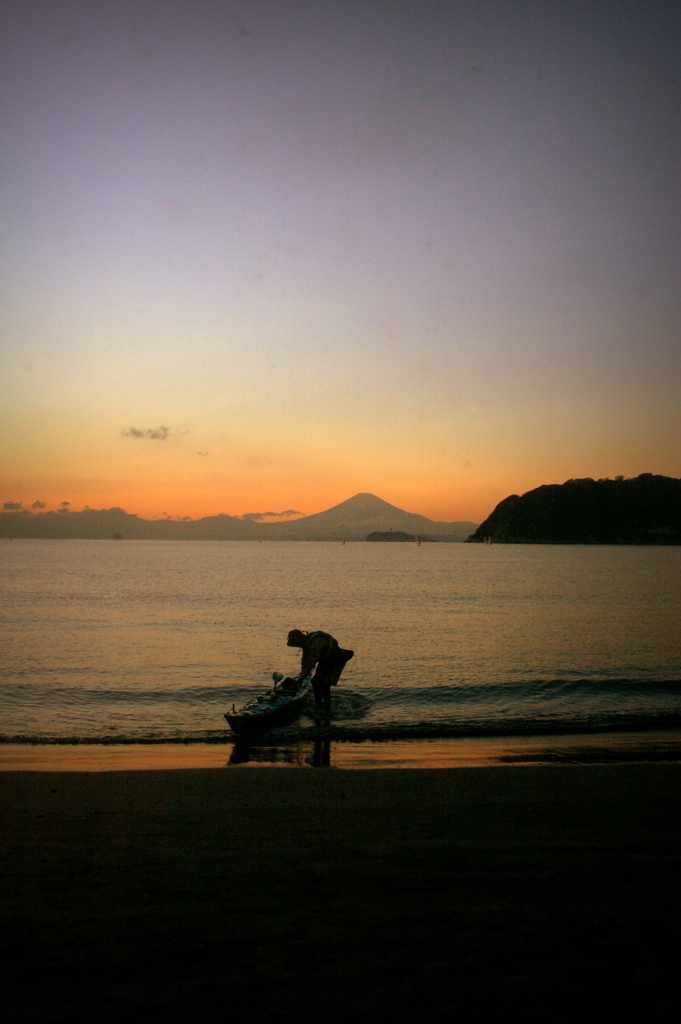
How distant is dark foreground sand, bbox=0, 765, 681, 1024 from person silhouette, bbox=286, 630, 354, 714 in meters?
6.79

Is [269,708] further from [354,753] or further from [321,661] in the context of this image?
[354,753]

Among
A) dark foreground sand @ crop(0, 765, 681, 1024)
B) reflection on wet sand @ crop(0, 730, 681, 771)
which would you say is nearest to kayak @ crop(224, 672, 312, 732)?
reflection on wet sand @ crop(0, 730, 681, 771)

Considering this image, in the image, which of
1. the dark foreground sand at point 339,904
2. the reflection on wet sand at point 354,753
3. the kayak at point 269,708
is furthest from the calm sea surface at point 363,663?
the dark foreground sand at point 339,904

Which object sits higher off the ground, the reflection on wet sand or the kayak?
the kayak

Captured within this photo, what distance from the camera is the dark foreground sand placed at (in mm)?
4172

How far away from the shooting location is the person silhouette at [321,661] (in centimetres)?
1574

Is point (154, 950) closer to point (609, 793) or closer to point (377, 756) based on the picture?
point (609, 793)

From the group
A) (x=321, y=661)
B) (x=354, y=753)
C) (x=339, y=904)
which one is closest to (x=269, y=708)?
(x=321, y=661)

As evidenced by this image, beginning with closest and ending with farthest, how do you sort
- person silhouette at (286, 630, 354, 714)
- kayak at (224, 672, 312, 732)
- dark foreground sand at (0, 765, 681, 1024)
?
dark foreground sand at (0, 765, 681, 1024), kayak at (224, 672, 312, 732), person silhouette at (286, 630, 354, 714)

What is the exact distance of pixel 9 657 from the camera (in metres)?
24.7

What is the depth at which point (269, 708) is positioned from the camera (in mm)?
14055

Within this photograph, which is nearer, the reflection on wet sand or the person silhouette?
the reflection on wet sand

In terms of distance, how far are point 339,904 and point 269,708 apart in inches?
348

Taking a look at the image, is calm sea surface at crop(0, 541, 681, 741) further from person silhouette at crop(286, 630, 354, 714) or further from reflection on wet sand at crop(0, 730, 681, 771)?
reflection on wet sand at crop(0, 730, 681, 771)
